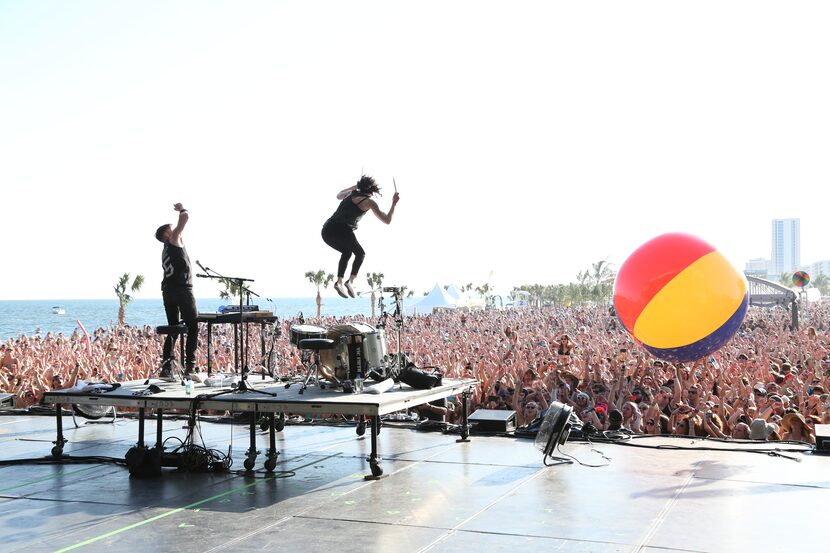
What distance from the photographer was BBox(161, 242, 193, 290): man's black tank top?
26.8 ft

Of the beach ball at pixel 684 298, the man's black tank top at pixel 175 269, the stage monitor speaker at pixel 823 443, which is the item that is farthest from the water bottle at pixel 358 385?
the stage monitor speaker at pixel 823 443

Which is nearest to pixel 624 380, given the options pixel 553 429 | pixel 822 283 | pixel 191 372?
pixel 553 429

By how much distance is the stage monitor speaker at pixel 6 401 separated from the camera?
10754 mm

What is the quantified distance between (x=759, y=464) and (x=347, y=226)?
4.39 metres

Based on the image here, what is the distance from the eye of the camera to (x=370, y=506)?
216 inches

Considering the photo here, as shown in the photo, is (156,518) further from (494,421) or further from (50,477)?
(494,421)

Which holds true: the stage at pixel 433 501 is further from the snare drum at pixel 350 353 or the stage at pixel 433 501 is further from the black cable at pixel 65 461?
the snare drum at pixel 350 353

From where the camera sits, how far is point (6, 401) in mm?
11133

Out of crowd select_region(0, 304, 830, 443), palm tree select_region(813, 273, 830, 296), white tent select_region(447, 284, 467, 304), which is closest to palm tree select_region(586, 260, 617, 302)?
white tent select_region(447, 284, 467, 304)

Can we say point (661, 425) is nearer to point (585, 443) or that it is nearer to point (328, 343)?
point (585, 443)

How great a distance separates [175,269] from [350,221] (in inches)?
75.3

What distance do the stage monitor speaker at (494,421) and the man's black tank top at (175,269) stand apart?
3.41 m

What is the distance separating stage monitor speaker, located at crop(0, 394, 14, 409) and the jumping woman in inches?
224

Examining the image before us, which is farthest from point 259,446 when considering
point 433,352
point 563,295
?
point 563,295
